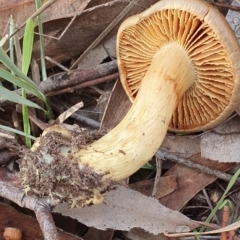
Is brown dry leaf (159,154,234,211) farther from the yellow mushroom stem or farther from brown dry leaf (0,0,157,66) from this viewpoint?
brown dry leaf (0,0,157,66)

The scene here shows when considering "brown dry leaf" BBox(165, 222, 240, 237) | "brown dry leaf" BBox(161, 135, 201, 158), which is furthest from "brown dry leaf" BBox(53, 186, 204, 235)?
"brown dry leaf" BBox(161, 135, 201, 158)

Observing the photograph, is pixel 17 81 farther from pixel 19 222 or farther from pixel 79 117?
pixel 19 222

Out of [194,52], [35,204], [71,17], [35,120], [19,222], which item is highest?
[194,52]

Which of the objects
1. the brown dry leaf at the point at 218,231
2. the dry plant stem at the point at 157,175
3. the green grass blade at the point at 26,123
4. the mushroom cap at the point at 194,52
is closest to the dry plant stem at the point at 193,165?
the dry plant stem at the point at 157,175

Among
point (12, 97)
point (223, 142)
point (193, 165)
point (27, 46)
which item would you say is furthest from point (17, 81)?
point (223, 142)

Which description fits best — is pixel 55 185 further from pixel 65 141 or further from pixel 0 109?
pixel 0 109

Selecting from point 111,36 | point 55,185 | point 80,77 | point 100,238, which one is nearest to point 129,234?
point 100,238

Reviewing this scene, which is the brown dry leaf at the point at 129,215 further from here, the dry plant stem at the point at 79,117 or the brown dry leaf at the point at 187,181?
the dry plant stem at the point at 79,117
